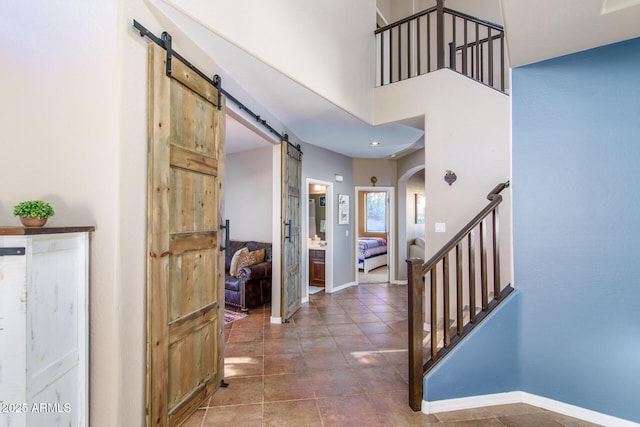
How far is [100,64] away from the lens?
1.59m

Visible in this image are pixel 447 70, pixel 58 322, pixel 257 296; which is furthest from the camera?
pixel 257 296

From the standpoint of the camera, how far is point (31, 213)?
1.30 m

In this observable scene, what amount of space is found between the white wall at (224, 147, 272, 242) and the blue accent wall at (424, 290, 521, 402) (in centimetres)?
370

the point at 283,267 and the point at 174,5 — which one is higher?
the point at 174,5

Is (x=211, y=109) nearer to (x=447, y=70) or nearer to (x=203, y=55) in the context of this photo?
(x=203, y=55)

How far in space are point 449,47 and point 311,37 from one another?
91.0 inches

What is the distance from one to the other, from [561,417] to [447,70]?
3.39m

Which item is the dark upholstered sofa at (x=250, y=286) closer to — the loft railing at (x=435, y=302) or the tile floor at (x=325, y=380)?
the tile floor at (x=325, y=380)

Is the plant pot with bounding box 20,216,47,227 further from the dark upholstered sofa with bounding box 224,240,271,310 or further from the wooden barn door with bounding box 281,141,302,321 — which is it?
the dark upholstered sofa with bounding box 224,240,271,310

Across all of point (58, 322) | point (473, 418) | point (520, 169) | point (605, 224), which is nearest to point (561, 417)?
point (473, 418)

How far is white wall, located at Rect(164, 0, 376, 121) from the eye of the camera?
2.14 metres

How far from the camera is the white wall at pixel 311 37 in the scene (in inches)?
84.1

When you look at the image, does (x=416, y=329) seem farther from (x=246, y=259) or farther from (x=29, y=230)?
(x=246, y=259)

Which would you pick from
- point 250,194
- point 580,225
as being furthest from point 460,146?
point 250,194
